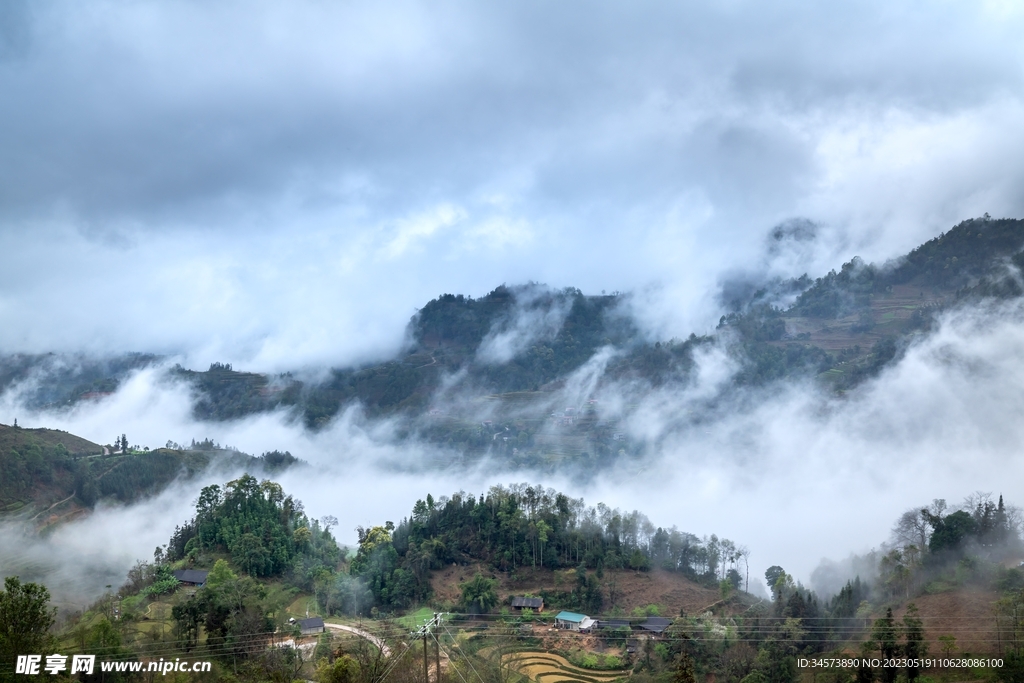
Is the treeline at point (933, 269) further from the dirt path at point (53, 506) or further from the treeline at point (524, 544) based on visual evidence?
the dirt path at point (53, 506)

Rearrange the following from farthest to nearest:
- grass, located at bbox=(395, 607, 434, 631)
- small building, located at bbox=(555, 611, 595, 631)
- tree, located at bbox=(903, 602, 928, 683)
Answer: small building, located at bbox=(555, 611, 595, 631) → grass, located at bbox=(395, 607, 434, 631) → tree, located at bbox=(903, 602, 928, 683)

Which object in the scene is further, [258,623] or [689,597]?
[689,597]

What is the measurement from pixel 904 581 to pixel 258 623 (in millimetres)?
32875

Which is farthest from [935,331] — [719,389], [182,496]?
[182,496]

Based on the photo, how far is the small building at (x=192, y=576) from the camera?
45.5 metres

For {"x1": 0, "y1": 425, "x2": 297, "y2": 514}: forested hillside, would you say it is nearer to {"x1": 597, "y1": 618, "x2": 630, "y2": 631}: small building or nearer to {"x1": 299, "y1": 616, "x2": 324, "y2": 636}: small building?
{"x1": 299, "y1": 616, "x2": 324, "y2": 636}: small building

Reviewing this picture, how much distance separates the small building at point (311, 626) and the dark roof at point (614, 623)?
51.5 feet

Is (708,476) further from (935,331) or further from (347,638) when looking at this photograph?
(347,638)

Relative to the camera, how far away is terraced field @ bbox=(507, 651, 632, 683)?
38.4 meters

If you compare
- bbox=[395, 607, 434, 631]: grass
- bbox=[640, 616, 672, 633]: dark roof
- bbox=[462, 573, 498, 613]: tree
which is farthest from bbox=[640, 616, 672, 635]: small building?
bbox=[395, 607, 434, 631]: grass

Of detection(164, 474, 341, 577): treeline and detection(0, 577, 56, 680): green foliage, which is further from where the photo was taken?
detection(164, 474, 341, 577): treeline

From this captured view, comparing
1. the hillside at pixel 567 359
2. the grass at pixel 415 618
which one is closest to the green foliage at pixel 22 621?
the grass at pixel 415 618

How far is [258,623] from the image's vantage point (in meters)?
35.6

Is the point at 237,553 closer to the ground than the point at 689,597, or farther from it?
farther from it
